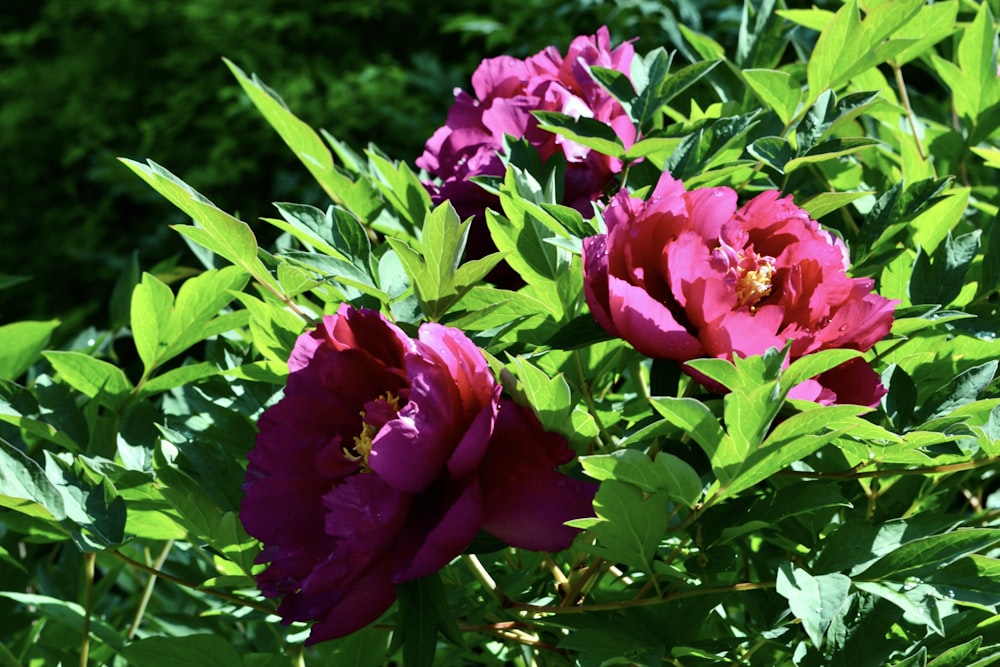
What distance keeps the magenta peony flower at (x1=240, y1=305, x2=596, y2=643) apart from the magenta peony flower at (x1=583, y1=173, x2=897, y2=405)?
0.08 m

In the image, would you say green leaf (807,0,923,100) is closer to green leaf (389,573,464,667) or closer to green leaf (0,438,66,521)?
green leaf (389,573,464,667)

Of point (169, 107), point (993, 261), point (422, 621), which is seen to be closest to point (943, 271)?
point (993, 261)

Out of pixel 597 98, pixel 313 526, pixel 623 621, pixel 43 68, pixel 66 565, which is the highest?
pixel 597 98

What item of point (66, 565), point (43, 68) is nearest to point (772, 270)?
point (66, 565)

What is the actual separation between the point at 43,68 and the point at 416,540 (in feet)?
15.7

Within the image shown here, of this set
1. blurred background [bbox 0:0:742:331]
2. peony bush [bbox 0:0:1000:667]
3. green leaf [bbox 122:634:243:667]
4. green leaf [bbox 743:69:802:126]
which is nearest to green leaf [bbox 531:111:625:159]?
peony bush [bbox 0:0:1000:667]

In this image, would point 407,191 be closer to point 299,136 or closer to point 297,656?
point 299,136

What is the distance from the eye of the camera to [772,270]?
2.18 feet

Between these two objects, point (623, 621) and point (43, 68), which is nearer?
point (623, 621)

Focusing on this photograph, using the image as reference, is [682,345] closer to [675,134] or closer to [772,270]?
[772,270]

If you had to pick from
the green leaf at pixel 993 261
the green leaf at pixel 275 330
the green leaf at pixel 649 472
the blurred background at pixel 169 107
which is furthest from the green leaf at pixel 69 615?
the blurred background at pixel 169 107

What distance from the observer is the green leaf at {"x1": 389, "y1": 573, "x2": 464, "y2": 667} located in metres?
0.62

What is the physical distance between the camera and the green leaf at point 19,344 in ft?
3.36

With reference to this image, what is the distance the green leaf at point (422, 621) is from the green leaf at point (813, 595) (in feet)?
0.59
